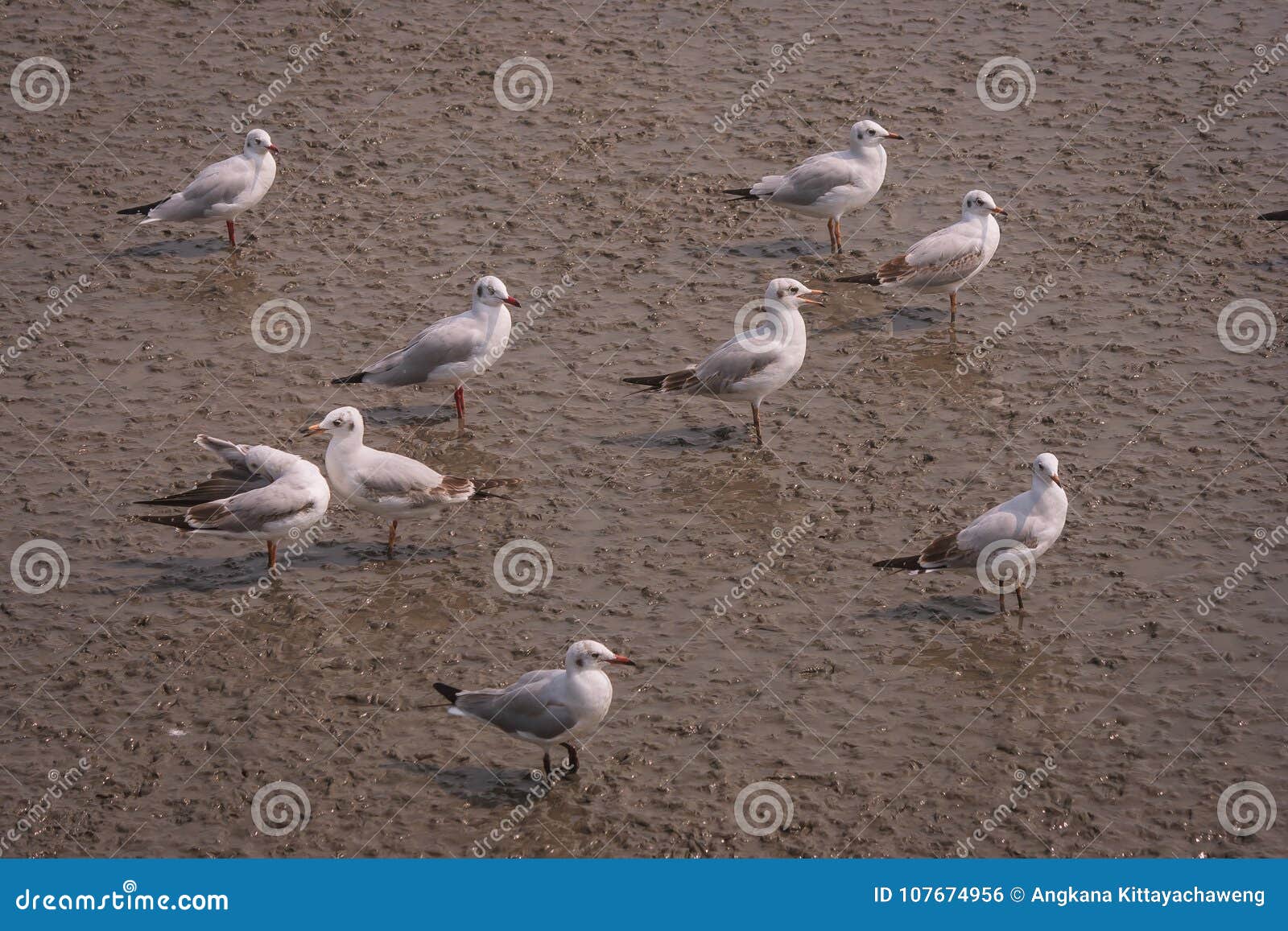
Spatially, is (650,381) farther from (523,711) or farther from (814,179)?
(523,711)

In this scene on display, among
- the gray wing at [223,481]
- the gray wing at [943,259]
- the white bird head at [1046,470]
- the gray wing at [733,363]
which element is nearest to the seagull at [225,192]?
the gray wing at [223,481]

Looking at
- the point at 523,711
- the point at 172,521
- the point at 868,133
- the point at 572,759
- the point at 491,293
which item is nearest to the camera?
the point at 523,711

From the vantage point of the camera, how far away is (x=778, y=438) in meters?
13.4

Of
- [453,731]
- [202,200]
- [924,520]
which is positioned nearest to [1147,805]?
[924,520]

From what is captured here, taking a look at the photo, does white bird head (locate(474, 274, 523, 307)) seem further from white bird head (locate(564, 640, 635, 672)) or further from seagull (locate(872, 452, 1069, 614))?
white bird head (locate(564, 640, 635, 672))

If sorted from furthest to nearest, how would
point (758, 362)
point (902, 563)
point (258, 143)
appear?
point (258, 143)
point (758, 362)
point (902, 563)

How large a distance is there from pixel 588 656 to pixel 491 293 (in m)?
5.29

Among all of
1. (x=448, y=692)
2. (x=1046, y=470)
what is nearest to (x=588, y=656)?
(x=448, y=692)

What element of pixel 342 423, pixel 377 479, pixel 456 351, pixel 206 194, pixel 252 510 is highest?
pixel 206 194

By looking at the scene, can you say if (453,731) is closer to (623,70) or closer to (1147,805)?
(1147,805)

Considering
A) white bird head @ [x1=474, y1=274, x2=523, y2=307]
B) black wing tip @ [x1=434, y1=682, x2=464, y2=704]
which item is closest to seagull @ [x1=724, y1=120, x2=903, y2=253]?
white bird head @ [x1=474, y1=274, x2=523, y2=307]

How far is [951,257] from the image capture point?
14672 millimetres

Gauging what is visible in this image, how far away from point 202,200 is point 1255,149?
38.0 feet

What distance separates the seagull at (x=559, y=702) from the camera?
933 centimetres
